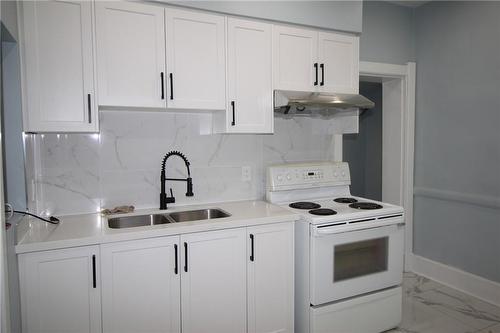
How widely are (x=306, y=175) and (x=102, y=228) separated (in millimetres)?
1538

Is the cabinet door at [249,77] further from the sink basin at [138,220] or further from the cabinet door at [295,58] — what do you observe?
the sink basin at [138,220]

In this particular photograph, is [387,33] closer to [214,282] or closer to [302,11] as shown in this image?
[302,11]

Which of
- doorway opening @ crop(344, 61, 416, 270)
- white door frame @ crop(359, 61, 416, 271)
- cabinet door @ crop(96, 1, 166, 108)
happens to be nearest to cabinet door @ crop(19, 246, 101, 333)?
cabinet door @ crop(96, 1, 166, 108)

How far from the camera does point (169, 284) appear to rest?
6.59ft

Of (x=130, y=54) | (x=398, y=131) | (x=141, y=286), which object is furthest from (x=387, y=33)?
(x=141, y=286)

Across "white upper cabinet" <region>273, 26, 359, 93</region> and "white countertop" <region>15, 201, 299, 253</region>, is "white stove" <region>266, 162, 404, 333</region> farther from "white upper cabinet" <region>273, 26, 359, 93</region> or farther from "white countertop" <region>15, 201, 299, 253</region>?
"white upper cabinet" <region>273, 26, 359, 93</region>

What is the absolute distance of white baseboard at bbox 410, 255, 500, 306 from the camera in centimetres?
296

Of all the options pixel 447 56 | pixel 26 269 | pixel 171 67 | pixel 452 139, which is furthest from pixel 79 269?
pixel 447 56

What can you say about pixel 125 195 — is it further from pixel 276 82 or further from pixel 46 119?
pixel 276 82

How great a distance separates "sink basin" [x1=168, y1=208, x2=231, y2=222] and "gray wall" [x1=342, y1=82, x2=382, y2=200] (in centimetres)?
332

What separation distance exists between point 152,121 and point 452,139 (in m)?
2.61

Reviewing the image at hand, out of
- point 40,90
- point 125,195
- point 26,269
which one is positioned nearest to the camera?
point 26,269

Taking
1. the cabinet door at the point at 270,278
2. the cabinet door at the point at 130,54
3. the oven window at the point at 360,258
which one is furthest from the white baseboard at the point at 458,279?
the cabinet door at the point at 130,54

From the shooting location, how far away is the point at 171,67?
2.21 metres
